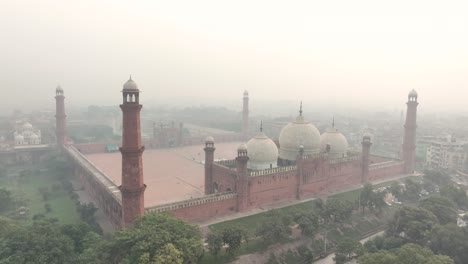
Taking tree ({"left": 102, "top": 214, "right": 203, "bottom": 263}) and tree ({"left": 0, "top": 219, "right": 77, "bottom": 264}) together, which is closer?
tree ({"left": 102, "top": 214, "right": 203, "bottom": 263})

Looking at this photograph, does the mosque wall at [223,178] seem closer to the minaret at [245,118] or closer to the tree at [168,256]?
the tree at [168,256]

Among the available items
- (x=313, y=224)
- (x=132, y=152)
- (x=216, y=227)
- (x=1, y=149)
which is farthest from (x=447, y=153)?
(x=1, y=149)

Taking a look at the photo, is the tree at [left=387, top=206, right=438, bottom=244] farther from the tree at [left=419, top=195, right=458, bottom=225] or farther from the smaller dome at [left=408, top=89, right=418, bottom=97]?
the smaller dome at [left=408, top=89, right=418, bottom=97]

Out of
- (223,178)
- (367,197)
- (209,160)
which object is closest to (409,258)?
(367,197)

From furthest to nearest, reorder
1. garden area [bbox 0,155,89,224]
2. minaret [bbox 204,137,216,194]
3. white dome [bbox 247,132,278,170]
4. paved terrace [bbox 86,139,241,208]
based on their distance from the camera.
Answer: paved terrace [bbox 86,139,241,208] → minaret [bbox 204,137,216,194] → white dome [bbox 247,132,278,170] → garden area [bbox 0,155,89,224]

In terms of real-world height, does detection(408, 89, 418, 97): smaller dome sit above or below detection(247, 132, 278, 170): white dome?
above

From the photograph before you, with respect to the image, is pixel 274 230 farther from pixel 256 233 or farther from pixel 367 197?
pixel 367 197

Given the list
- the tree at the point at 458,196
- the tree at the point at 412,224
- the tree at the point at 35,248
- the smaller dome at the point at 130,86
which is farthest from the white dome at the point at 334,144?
the tree at the point at 35,248

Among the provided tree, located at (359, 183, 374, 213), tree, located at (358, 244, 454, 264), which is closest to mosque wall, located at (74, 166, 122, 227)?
tree, located at (358, 244, 454, 264)
